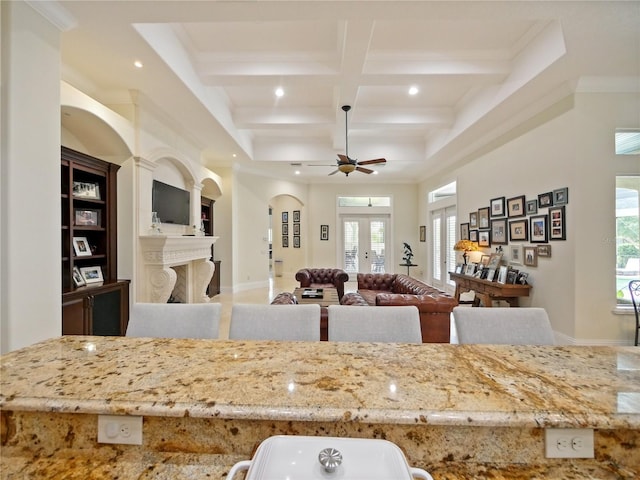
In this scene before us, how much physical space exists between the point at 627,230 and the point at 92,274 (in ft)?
20.8

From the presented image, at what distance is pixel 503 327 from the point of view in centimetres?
160

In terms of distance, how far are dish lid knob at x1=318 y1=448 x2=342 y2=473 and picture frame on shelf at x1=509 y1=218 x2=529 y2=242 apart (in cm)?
452

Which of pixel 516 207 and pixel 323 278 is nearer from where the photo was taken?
pixel 516 207

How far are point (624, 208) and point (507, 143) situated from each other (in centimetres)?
174

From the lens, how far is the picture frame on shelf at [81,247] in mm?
3340

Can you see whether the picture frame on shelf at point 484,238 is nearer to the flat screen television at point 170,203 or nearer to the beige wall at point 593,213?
the beige wall at point 593,213

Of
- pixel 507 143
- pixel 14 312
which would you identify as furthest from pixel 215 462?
pixel 507 143

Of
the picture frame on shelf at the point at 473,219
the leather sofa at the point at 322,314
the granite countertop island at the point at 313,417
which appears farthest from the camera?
the picture frame on shelf at the point at 473,219

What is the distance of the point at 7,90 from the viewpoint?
6.72 feet

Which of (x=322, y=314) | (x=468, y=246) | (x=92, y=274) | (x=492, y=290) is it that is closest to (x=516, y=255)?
(x=492, y=290)

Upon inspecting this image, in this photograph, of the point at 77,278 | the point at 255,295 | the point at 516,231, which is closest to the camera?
the point at 77,278

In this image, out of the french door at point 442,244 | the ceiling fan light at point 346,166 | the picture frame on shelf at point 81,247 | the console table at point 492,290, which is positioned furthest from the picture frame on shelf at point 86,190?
the french door at point 442,244

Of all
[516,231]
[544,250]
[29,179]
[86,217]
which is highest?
[29,179]

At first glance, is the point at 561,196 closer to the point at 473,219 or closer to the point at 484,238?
the point at 484,238
